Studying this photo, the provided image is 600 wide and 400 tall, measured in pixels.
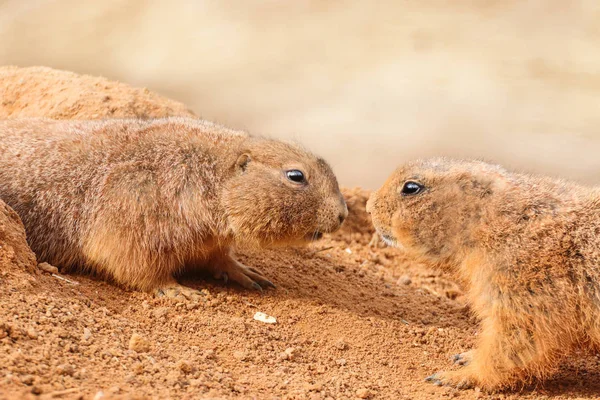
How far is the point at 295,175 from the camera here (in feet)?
18.2

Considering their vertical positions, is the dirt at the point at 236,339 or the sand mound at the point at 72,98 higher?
the sand mound at the point at 72,98

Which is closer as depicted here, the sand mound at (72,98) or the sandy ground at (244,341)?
the sandy ground at (244,341)

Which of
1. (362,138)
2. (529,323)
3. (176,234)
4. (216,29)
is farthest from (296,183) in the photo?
(216,29)

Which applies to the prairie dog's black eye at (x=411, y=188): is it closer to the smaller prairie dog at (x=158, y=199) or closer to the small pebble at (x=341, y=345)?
the smaller prairie dog at (x=158, y=199)

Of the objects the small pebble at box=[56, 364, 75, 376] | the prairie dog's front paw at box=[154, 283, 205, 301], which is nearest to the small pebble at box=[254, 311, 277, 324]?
the prairie dog's front paw at box=[154, 283, 205, 301]

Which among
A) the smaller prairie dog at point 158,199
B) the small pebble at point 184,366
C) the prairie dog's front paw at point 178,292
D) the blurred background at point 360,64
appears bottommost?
the small pebble at point 184,366

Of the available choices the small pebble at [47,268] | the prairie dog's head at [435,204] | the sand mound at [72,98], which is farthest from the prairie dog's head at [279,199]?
the sand mound at [72,98]

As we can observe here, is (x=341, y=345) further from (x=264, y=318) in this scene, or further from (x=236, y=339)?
(x=236, y=339)

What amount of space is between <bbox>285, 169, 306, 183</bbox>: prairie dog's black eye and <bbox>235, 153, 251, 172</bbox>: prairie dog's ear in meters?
0.34

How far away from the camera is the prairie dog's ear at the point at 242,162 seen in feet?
18.4

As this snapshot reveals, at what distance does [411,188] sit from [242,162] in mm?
1380

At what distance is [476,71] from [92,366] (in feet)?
22.2

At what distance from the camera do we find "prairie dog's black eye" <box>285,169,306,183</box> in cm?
555

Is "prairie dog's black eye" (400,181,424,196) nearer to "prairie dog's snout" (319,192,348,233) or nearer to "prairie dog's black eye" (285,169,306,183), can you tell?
"prairie dog's snout" (319,192,348,233)
